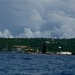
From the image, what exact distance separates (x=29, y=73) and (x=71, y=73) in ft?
23.9

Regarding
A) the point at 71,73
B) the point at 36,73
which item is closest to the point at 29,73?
the point at 36,73

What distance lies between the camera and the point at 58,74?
3260 inches

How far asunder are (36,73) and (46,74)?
199cm

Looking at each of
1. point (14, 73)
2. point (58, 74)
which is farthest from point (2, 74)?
point (58, 74)

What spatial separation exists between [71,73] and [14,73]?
993 cm

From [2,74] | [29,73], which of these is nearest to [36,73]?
[29,73]

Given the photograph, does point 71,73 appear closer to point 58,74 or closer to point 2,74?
point 58,74

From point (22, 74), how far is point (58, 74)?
6192 millimetres

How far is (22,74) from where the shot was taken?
81.4 meters

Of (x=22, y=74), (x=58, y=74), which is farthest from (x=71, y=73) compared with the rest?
(x=22, y=74)

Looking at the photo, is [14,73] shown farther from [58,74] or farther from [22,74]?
[58,74]

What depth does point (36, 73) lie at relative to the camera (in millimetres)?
83500

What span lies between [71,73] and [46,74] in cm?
493

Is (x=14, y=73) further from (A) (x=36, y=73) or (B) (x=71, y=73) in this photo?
(B) (x=71, y=73)
